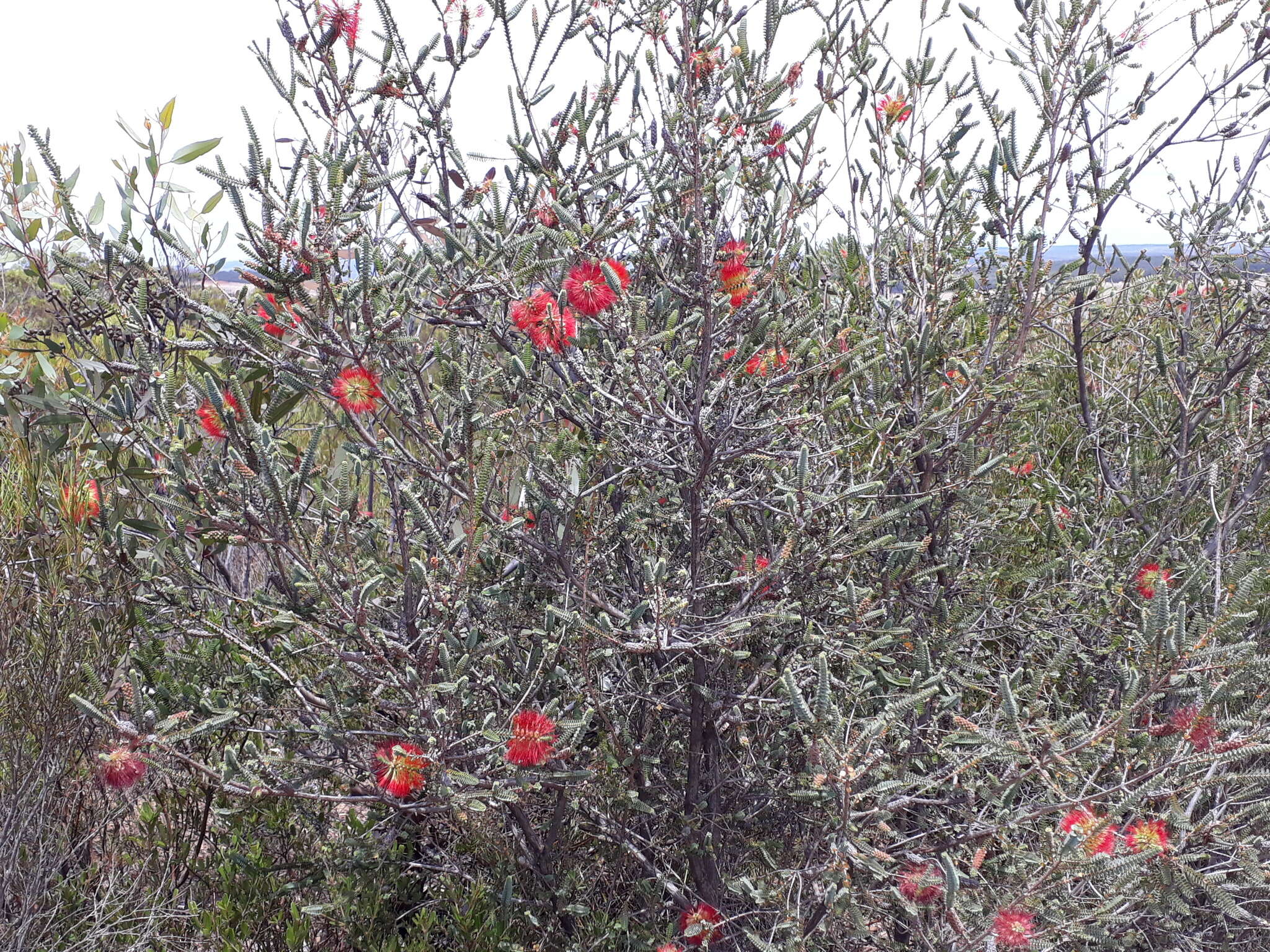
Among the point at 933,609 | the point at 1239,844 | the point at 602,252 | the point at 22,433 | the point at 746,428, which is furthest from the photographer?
the point at 22,433

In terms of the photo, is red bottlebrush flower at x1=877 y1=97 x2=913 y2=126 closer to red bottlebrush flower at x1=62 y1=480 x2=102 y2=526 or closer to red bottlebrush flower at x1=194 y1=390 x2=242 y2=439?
red bottlebrush flower at x1=194 y1=390 x2=242 y2=439

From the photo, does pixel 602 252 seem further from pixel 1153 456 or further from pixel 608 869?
pixel 1153 456

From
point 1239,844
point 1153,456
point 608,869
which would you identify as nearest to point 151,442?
point 608,869

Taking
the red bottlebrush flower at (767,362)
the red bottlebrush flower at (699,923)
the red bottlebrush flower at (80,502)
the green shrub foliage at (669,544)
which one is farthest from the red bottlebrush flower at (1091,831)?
the red bottlebrush flower at (80,502)

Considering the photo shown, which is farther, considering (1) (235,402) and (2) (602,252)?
(2) (602,252)

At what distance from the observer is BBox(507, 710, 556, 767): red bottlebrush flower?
1.58m

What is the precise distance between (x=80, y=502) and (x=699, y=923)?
5.97 feet

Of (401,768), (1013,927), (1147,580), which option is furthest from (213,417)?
(1147,580)

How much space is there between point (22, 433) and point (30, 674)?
2.31ft

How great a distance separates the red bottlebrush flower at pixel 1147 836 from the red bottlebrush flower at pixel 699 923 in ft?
2.22

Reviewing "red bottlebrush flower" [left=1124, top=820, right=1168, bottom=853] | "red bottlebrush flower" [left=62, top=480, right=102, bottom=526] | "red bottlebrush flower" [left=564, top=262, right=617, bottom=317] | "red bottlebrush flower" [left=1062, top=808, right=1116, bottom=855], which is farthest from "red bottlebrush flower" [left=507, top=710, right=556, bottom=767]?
"red bottlebrush flower" [left=62, top=480, right=102, bottom=526]

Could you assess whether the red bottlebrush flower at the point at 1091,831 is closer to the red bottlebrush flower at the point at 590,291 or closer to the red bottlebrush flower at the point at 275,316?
the red bottlebrush flower at the point at 590,291

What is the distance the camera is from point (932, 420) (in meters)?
1.87

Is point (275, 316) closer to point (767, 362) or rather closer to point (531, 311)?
point (531, 311)
